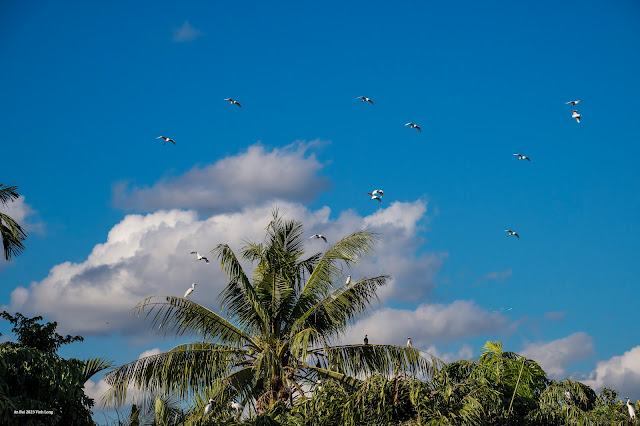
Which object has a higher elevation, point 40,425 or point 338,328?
point 338,328

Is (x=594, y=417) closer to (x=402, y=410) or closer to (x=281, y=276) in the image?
(x=402, y=410)

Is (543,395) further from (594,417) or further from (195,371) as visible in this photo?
(195,371)

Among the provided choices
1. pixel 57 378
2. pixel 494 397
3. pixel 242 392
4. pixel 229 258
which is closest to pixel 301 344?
pixel 242 392

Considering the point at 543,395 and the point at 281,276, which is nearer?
the point at 543,395

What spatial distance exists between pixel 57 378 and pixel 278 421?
177 inches

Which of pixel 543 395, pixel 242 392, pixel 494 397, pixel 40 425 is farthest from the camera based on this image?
pixel 242 392

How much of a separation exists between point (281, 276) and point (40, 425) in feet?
30.3

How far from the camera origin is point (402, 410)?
55.4 ft

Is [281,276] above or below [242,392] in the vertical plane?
above

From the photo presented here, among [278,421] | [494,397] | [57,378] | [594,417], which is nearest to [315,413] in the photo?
[278,421]

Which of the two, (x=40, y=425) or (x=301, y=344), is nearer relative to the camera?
(x=40, y=425)

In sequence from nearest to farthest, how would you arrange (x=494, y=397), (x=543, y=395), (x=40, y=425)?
(x=40, y=425) → (x=494, y=397) → (x=543, y=395)

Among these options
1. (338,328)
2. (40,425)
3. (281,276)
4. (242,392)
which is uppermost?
(281,276)

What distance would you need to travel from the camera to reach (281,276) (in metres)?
23.7
